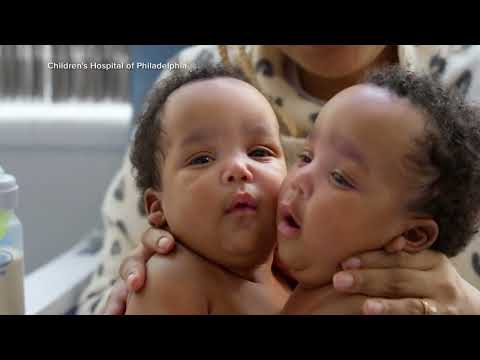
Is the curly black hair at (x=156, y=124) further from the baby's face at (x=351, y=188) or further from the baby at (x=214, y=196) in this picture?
the baby's face at (x=351, y=188)

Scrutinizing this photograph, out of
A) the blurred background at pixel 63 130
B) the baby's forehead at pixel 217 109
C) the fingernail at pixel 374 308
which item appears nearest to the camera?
the fingernail at pixel 374 308

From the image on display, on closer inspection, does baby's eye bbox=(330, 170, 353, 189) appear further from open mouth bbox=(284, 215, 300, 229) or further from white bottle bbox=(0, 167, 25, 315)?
white bottle bbox=(0, 167, 25, 315)

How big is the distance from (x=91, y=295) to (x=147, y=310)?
412 millimetres

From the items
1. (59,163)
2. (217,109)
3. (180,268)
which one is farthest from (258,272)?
(59,163)

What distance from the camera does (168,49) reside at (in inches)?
34.4

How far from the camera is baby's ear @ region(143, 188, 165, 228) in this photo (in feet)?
2.50

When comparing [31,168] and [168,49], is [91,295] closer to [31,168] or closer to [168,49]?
[31,168]

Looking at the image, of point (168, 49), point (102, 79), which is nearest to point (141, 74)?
point (102, 79)

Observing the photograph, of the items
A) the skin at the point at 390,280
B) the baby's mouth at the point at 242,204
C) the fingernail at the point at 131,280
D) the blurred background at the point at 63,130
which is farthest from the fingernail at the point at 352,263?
the blurred background at the point at 63,130

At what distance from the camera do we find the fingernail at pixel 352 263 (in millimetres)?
625

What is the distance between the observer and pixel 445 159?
60 cm

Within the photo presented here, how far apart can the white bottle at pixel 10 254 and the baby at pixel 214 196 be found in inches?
5.5

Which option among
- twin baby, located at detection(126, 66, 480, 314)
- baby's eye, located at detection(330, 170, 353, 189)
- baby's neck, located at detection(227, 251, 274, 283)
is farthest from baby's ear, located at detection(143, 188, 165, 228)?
baby's eye, located at detection(330, 170, 353, 189)
